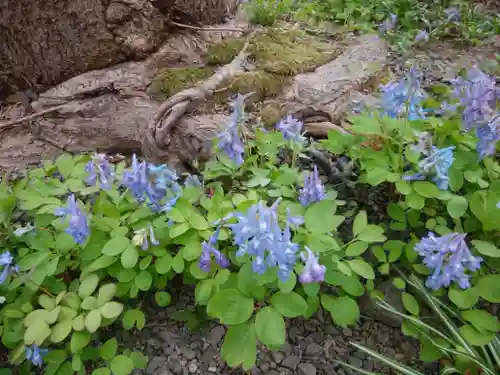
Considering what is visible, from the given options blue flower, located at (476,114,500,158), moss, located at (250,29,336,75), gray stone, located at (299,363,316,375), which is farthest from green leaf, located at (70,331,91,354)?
moss, located at (250,29,336,75)

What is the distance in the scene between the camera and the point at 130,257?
1312 mm

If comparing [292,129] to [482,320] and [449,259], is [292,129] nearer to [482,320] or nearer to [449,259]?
[449,259]

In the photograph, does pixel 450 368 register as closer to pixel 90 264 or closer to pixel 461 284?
pixel 461 284

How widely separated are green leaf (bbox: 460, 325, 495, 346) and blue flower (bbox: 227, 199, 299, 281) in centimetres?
56

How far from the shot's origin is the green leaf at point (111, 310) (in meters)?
1.25

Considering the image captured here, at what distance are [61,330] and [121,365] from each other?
0.64ft

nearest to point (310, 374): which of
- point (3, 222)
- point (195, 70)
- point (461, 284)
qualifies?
point (461, 284)

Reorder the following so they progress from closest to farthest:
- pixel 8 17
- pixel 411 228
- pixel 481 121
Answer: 1. pixel 481 121
2. pixel 411 228
3. pixel 8 17

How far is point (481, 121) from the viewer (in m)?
1.38

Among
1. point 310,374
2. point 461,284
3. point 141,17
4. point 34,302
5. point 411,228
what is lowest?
point 310,374

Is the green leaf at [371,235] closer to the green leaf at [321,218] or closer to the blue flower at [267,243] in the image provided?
the green leaf at [321,218]

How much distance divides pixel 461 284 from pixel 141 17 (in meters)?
2.09

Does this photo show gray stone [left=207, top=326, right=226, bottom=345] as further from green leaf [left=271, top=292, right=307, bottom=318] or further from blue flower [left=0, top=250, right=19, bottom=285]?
blue flower [left=0, top=250, right=19, bottom=285]

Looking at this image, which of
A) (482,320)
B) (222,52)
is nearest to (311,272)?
(482,320)
